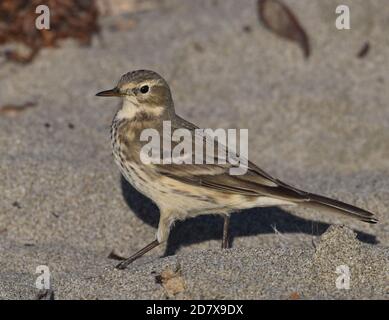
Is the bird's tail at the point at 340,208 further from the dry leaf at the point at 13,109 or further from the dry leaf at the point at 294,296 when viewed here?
the dry leaf at the point at 13,109

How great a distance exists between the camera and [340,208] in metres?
6.42

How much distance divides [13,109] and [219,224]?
104 inches

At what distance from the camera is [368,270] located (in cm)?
585

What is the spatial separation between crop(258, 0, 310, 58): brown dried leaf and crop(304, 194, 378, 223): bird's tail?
3691mm

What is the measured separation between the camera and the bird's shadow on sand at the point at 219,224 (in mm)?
7273

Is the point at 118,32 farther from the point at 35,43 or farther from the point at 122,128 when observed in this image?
the point at 122,128

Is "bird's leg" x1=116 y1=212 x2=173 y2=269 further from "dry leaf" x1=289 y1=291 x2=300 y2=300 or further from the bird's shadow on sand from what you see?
"dry leaf" x1=289 y1=291 x2=300 y2=300

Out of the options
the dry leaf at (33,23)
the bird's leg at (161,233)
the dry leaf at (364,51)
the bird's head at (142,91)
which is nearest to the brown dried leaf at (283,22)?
the dry leaf at (364,51)

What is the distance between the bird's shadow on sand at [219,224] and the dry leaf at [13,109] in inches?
67.7

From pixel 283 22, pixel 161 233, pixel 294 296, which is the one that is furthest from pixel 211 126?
pixel 294 296

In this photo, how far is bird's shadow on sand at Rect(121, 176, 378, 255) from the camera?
727 cm
